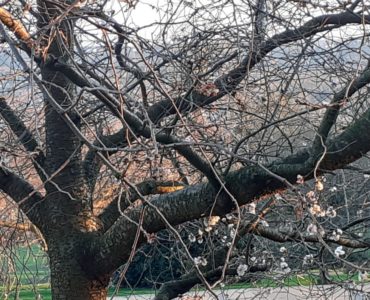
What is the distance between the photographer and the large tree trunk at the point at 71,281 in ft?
15.2

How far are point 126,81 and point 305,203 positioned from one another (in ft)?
7.29

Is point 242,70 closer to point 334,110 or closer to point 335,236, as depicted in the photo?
point 334,110

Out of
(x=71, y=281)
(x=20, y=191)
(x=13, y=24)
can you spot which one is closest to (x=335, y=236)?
(x=71, y=281)

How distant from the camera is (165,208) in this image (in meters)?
4.07

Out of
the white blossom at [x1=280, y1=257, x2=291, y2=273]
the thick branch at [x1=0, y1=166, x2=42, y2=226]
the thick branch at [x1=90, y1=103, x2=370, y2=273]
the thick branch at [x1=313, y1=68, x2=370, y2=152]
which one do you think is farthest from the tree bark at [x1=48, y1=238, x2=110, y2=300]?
the thick branch at [x1=313, y1=68, x2=370, y2=152]

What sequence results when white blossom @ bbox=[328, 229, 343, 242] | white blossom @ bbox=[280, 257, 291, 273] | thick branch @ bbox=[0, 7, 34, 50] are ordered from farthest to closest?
1. white blossom @ bbox=[280, 257, 291, 273]
2. white blossom @ bbox=[328, 229, 343, 242]
3. thick branch @ bbox=[0, 7, 34, 50]

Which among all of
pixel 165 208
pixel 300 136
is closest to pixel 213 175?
pixel 165 208

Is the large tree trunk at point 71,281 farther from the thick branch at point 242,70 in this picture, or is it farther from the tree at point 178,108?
the thick branch at point 242,70

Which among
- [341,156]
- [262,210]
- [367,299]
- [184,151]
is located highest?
[184,151]

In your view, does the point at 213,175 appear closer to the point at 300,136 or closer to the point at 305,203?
the point at 305,203

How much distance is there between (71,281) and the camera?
15.3 feet

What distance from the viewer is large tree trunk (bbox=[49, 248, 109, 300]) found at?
464 cm

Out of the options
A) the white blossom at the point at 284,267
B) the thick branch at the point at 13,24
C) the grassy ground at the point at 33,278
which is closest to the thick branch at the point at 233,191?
the grassy ground at the point at 33,278

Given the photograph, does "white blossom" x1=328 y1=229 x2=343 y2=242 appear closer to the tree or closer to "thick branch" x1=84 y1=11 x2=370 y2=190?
the tree
